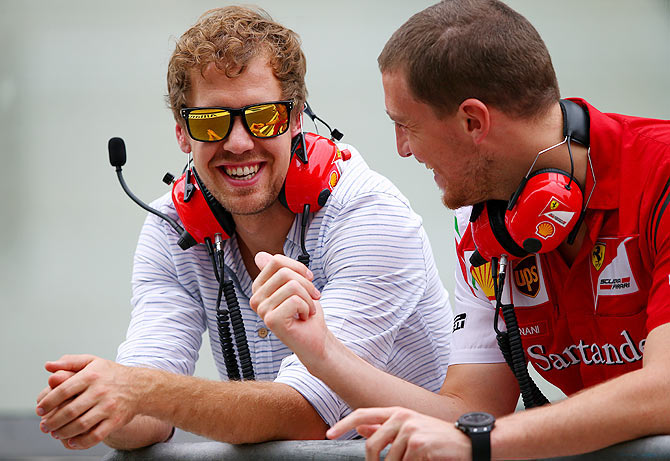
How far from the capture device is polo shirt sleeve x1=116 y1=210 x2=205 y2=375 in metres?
1.98

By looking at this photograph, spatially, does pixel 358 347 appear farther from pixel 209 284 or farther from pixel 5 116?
pixel 5 116

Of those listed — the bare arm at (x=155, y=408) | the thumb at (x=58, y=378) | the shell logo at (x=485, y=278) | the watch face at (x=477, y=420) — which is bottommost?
the bare arm at (x=155, y=408)

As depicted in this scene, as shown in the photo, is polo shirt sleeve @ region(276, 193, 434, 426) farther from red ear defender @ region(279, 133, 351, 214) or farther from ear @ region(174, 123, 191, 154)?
ear @ region(174, 123, 191, 154)

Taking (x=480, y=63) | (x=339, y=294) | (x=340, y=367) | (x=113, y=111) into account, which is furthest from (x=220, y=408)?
(x=113, y=111)

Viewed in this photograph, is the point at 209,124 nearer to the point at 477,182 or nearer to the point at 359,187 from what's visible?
the point at 359,187

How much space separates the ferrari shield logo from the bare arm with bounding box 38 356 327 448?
26.7 inches

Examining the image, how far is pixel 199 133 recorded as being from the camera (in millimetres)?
1986

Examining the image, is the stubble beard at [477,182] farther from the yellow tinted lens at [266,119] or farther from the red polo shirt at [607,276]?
the yellow tinted lens at [266,119]

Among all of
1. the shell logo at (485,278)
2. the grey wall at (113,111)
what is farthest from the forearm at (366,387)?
the grey wall at (113,111)

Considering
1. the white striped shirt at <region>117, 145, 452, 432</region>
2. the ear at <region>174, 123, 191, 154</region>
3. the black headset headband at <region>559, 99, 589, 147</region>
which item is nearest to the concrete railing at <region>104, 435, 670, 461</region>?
the white striped shirt at <region>117, 145, 452, 432</region>

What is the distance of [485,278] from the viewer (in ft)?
5.72

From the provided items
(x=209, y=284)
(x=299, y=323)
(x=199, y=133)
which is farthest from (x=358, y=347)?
(x=199, y=133)

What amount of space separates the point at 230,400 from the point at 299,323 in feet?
0.76

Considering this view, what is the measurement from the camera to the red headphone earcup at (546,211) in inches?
58.7
